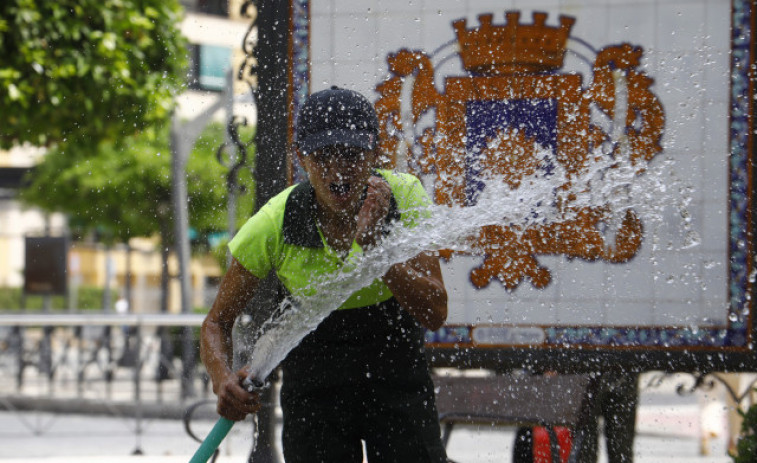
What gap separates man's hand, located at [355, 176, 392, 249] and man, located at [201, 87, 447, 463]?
66mm

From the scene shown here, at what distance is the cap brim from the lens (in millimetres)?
2590

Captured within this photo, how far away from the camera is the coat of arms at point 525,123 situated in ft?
13.8

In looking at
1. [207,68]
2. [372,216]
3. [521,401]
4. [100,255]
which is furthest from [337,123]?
[100,255]

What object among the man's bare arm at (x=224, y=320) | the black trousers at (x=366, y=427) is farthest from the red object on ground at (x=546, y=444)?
the man's bare arm at (x=224, y=320)

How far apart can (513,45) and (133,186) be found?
678 inches

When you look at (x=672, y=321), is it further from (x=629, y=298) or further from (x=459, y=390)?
(x=459, y=390)

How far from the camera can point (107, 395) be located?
11.9m

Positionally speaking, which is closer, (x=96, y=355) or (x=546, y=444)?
(x=546, y=444)

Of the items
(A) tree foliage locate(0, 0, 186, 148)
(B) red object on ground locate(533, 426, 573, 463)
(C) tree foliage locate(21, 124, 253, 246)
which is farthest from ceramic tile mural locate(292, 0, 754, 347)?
(C) tree foliage locate(21, 124, 253, 246)

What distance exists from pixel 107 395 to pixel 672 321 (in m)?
8.65

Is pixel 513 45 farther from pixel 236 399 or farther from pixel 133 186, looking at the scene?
pixel 133 186

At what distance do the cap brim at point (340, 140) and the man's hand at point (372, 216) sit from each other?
0.38 ft

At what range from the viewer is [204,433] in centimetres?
929

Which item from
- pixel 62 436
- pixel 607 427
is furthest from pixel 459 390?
pixel 62 436
